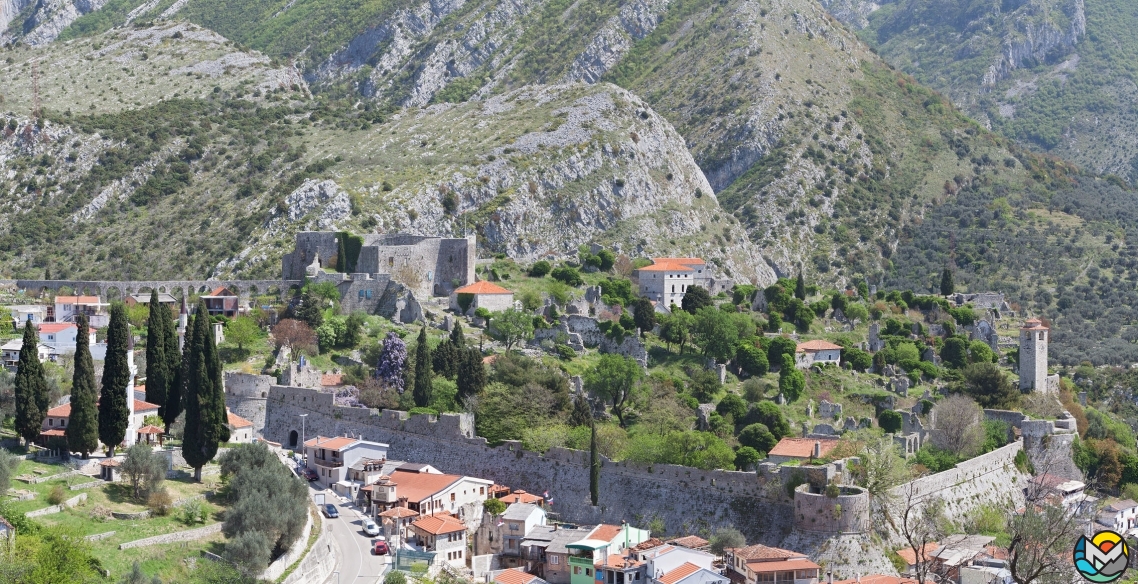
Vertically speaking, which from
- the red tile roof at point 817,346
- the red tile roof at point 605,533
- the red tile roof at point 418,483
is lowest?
the red tile roof at point 605,533

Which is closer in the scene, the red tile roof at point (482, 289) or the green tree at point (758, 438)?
the green tree at point (758, 438)

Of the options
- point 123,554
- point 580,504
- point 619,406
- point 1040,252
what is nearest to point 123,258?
point 619,406

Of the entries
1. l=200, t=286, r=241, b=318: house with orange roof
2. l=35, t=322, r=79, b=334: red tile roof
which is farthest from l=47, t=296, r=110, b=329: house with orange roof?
l=200, t=286, r=241, b=318: house with orange roof

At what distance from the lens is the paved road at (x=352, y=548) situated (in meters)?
48.5

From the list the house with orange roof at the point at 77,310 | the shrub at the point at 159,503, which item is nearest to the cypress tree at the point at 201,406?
the shrub at the point at 159,503

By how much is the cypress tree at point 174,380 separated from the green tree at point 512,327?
18231 mm

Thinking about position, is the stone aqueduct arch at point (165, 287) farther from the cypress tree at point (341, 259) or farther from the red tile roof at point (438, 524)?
the red tile roof at point (438, 524)

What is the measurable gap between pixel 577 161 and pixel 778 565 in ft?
220

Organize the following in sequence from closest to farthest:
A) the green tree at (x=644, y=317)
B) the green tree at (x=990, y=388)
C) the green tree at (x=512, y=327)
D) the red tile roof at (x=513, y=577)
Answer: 1. the red tile roof at (x=513, y=577)
2. the green tree at (x=512, y=327)
3. the green tree at (x=990, y=388)
4. the green tree at (x=644, y=317)

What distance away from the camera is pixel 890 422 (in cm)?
6931

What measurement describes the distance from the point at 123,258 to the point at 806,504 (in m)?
66.0

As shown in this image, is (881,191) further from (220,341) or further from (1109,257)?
(220,341)

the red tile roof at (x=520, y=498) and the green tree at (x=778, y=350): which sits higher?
the green tree at (x=778, y=350)

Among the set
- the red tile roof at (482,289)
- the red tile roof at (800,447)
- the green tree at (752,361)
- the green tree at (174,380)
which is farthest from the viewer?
the red tile roof at (482,289)
